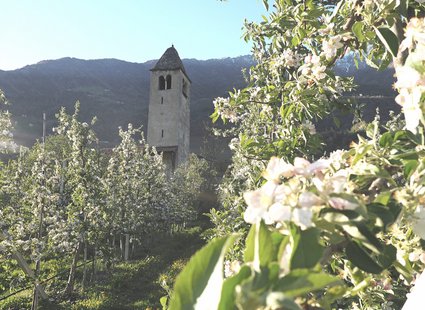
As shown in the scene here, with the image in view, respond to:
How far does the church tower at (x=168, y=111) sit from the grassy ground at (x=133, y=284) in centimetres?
1611

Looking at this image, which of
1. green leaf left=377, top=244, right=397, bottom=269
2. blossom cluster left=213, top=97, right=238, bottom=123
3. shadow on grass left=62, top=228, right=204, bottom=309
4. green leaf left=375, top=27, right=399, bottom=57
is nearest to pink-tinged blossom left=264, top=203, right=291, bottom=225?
green leaf left=377, top=244, right=397, bottom=269

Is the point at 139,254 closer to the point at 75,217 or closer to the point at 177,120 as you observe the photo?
the point at 75,217

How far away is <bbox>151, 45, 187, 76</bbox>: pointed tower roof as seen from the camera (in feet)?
104

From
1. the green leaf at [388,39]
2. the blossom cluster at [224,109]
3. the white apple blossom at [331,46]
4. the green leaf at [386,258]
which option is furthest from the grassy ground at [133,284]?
the green leaf at [386,258]

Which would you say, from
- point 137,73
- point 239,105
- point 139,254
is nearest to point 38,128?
point 137,73

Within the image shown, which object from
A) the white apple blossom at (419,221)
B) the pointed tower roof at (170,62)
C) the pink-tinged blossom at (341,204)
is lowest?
the white apple blossom at (419,221)

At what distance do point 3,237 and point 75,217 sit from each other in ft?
8.46

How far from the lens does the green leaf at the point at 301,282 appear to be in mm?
474

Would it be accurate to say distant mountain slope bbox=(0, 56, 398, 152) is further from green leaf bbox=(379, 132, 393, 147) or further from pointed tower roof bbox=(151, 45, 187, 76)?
green leaf bbox=(379, 132, 393, 147)

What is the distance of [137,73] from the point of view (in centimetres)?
11488

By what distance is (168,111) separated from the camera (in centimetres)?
3158

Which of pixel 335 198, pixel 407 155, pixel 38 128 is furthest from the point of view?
pixel 38 128

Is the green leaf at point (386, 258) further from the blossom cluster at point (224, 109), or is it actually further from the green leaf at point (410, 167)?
the blossom cluster at point (224, 109)

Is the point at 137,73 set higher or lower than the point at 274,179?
higher
